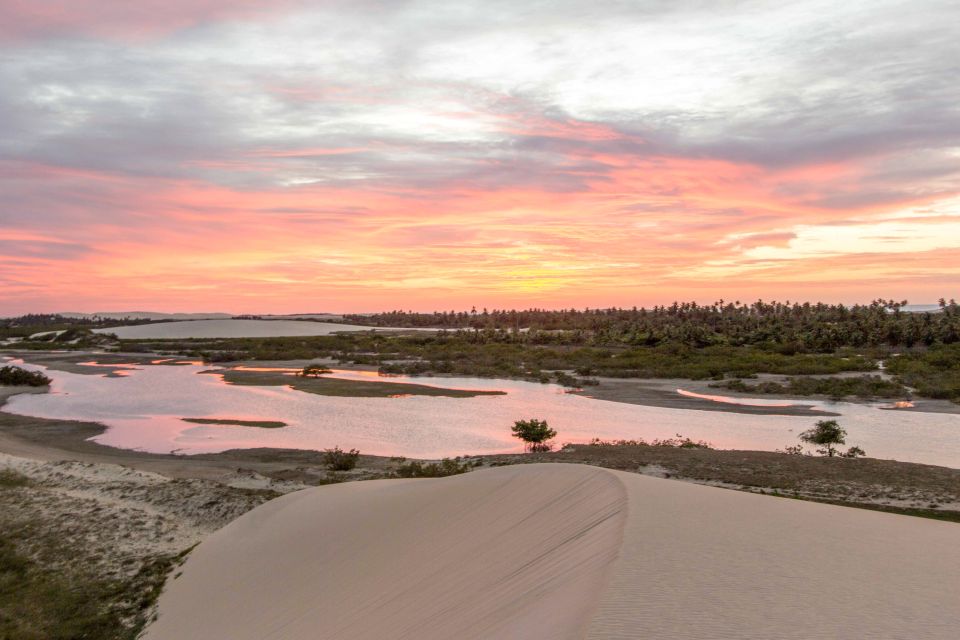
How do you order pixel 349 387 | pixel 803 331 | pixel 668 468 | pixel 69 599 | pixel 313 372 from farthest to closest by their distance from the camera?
pixel 803 331 → pixel 313 372 → pixel 349 387 → pixel 668 468 → pixel 69 599

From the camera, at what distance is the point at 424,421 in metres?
28.7

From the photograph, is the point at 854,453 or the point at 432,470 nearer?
the point at 432,470

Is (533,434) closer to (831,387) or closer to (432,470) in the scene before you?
(432,470)

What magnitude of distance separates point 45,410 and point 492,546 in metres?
32.0

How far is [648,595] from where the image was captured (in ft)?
16.7

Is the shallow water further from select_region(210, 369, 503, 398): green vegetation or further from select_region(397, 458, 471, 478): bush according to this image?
select_region(397, 458, 471, 478): bush

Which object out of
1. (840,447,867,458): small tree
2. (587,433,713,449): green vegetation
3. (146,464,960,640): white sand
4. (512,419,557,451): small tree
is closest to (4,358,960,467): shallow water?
(512,419,557,451): small tree

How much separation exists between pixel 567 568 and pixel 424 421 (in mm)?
22854

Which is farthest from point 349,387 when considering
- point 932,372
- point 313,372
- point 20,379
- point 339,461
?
point 932,372

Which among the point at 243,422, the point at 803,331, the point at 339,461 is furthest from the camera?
the point at 803,331

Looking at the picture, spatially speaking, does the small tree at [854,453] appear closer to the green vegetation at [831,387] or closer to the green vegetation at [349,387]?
the green vegetation at [831,387]

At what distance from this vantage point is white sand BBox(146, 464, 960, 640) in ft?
16.1

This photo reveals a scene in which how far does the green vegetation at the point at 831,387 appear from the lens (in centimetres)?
3497

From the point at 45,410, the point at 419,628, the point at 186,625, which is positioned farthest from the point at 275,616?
the point at 45,410
